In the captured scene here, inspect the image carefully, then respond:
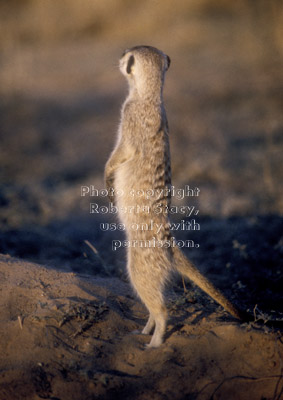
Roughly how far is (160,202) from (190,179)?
13.4 feet

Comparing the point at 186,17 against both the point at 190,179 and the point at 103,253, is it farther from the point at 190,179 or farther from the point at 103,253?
the point at 103,253

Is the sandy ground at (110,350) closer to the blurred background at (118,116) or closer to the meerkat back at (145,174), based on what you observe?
the meerkat back at (145,174)

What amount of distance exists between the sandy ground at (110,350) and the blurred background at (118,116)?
1.12m

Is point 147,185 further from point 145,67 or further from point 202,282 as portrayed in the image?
point 145,67

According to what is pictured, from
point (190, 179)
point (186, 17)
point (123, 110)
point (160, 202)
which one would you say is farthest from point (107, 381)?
point (186, 17)

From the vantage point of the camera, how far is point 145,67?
3.34 metres

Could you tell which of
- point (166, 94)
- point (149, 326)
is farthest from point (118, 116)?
point (149, 326)

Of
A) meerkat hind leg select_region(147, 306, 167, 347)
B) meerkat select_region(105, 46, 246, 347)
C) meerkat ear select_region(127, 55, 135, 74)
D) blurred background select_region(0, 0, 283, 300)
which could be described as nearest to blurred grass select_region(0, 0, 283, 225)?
blurred background select_region(0, 0, 283, 300)

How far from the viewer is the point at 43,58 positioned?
1673 centimetres

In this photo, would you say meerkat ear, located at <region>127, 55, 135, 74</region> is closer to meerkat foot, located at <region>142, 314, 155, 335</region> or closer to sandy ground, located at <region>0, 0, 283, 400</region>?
sandy ground, located at <region>0, 0, 283, 400</region>

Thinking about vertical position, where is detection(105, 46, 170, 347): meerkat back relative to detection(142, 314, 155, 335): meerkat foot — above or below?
above

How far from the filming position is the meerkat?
2.98 metres

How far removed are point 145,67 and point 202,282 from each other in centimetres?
179

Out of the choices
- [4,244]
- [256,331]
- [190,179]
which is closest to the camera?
[256,331]
